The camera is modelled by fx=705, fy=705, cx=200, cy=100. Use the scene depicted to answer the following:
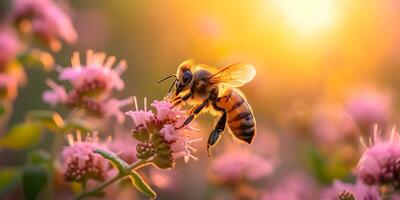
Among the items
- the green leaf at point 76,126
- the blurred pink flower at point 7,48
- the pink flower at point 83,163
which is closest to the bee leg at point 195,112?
the pink flower at point 83,163

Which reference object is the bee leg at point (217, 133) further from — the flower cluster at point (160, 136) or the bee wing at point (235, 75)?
the flower cluster at point (160, 136)

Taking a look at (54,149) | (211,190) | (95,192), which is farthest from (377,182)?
(211,190)

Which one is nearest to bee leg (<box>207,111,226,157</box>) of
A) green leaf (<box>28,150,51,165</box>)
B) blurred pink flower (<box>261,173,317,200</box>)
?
green leaf (<box>28,150,51,165</box>)

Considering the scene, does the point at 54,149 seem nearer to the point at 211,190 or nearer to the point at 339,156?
the point at 211,190

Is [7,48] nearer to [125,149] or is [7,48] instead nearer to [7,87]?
[7,87]

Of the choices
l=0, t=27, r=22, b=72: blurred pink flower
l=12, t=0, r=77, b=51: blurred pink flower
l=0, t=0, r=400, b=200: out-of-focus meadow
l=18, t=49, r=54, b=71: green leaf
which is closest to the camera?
l=18, t=49, r=54, b=71: green leaf

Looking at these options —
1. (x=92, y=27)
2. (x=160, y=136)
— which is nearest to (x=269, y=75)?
(x=92, y=27)

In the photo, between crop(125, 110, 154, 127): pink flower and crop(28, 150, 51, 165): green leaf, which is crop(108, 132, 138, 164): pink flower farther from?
→ crop(125, 110, 154, 127): pink flower
